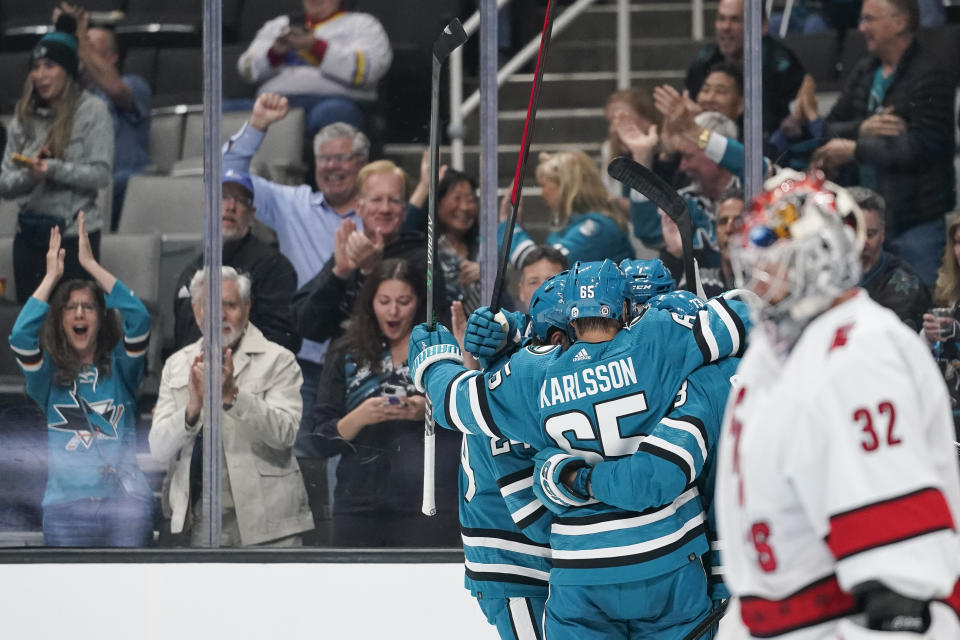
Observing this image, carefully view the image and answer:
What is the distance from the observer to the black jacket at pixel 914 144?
3.58 m

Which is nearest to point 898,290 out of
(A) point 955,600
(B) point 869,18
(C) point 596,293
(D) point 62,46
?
(B) point 869,18

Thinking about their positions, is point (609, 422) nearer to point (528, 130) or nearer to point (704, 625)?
point (704, 625)

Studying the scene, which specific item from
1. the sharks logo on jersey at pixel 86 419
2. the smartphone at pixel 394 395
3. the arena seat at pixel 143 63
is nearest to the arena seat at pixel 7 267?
the sharks logo on jersey at pixel 86 419

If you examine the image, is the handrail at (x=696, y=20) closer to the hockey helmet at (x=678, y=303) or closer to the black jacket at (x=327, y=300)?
the black jacket at (x=327, y=300)

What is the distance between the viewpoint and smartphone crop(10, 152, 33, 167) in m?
3.78

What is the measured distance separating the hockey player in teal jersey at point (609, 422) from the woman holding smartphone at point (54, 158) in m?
1.62

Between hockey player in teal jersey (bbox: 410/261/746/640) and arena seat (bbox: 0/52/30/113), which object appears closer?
hockey player in teal jersey (bbox: 410/261/746/640)

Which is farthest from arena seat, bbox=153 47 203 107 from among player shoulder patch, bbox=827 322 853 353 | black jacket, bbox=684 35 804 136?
player shoulder patch, bbox=827 322 853 353

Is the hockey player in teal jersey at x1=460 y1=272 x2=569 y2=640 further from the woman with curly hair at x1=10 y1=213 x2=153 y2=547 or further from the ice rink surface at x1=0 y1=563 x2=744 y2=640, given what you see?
the woman with curly hair at x1=10 y1=213 x2=153 y2=547

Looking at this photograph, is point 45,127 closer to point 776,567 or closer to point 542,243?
point 542,243

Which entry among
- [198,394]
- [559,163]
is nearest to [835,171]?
[559,163]

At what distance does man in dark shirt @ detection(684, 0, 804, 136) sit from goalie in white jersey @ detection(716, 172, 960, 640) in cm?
207

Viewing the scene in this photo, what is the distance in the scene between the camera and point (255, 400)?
3721 mm

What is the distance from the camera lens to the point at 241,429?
371cm
